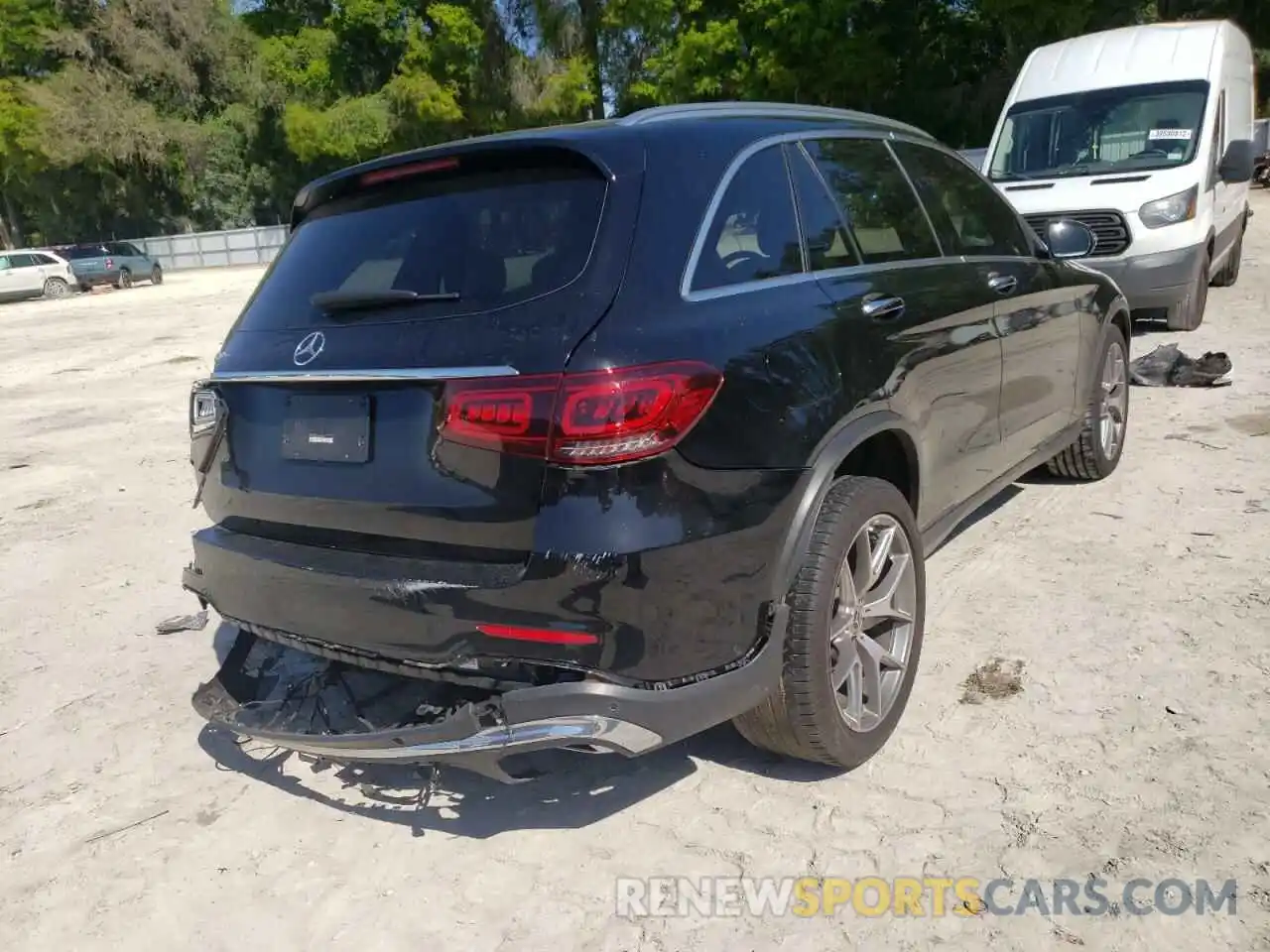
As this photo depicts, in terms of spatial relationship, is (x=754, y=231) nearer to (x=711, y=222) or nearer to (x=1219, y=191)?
(x=711, y=222)

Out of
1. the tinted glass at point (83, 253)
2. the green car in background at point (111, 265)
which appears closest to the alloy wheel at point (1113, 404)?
the green car in background at point (111, 265)

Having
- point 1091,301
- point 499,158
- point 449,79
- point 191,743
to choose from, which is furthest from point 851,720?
point 449,79

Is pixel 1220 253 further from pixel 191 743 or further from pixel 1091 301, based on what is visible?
pixel 191 743

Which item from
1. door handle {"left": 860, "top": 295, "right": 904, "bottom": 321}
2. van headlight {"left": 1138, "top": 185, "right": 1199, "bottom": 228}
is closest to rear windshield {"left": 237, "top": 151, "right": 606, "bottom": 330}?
door handle {"left": 860, "top": 295, "right": 904, "bottom": 321}

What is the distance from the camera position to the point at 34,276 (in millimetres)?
30250

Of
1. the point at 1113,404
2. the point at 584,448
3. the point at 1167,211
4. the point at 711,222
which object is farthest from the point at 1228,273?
the point at 584,448

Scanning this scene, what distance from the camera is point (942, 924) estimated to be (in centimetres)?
244

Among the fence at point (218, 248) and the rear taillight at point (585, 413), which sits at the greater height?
the rear taillight at point (585, 413)

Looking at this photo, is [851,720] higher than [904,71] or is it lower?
lower

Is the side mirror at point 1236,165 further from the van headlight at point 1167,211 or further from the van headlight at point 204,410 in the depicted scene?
the van headlight at point 204,410

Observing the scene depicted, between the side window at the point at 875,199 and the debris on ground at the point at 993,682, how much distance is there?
56.4 inches

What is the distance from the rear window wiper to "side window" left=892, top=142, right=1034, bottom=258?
2.01 meters

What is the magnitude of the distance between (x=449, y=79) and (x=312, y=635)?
39.1 m

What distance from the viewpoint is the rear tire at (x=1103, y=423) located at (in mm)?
5141
